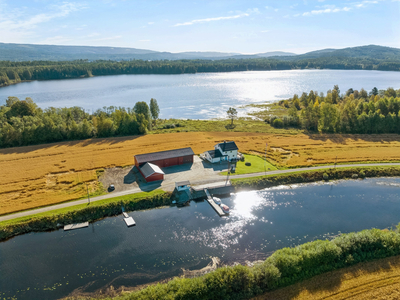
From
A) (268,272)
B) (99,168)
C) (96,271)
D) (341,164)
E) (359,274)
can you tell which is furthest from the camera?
(341,164)

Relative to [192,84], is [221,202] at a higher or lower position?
lower

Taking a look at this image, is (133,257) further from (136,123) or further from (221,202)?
(136,123)

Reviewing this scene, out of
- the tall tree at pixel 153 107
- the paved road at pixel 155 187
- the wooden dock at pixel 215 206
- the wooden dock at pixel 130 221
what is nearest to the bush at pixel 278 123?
the paved road at pixel 155 187

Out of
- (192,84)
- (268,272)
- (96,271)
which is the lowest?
(96,271)

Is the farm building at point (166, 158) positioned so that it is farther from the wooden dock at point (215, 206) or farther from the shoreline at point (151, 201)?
the wooden dock at point (215, 206)

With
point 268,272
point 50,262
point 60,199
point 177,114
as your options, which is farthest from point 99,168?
point 177,114

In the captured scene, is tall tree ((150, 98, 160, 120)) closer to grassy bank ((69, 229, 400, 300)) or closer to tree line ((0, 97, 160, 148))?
tree line ((0, 97, 160, 148))

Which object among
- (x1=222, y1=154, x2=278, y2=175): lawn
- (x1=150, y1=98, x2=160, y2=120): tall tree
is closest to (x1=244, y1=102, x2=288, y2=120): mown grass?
(x1=150, y1=98, x2=160, y2=120): tall tree
